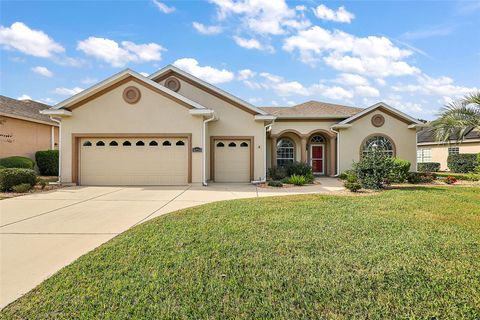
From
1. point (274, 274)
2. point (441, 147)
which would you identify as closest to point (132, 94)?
point (274, 274)

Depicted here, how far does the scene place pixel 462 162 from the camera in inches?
807

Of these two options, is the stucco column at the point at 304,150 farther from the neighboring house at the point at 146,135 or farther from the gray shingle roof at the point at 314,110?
the neighboring house at the point at 146,135

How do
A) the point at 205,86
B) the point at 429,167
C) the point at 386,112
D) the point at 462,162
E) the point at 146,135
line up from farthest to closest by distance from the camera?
the point at 429,167 → the point at 462,162 → the point at 386,112 → the point at 205,86 → the point at 146,135

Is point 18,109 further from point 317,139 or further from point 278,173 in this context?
point 317,139

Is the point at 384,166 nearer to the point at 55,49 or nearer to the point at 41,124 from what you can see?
the point at 55,49

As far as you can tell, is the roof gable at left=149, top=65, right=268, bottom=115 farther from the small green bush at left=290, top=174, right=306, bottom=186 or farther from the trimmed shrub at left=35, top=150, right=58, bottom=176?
the trimmed shrub at left=35, top=150, right=58, bottom=176

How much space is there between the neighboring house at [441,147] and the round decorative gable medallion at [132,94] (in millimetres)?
20436

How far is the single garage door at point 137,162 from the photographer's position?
13.3m

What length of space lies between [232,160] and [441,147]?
68.3ft

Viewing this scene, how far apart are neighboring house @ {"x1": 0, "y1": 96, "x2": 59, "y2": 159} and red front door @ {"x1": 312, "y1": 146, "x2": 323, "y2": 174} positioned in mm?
19894

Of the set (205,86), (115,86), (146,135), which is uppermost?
(205,86)

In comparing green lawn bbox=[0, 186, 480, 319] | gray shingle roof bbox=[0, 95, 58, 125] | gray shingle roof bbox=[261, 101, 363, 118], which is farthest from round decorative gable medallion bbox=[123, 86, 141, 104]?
gray shingle roof bbox=[261, 101, 363, 118]

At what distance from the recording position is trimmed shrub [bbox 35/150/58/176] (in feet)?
57.6

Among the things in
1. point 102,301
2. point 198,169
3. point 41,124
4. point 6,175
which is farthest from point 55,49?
point 102,301
